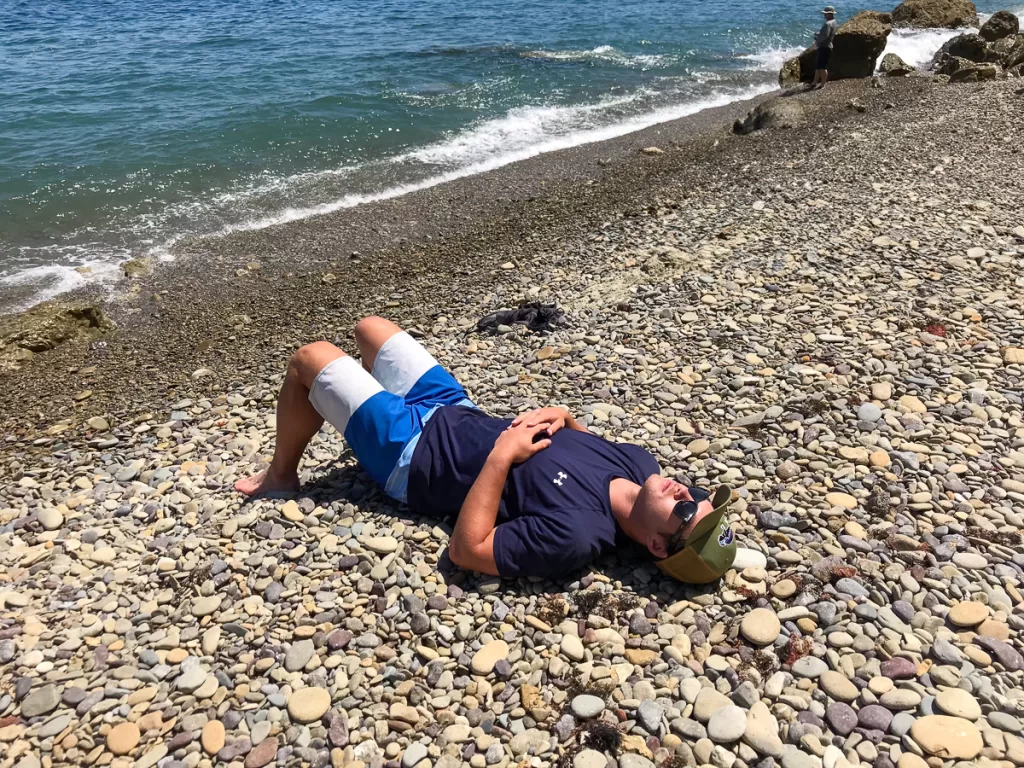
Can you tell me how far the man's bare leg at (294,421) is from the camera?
4859mm

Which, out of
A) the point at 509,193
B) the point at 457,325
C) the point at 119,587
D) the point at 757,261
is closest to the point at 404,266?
the point at 457,325

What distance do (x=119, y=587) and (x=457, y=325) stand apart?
14.6ft

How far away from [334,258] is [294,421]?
673 centimetres

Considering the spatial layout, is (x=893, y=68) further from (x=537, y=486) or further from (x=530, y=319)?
(x=537, y=486)

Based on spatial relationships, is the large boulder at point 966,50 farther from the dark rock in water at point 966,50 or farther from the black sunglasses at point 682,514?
the black sunglasses at point 682,514

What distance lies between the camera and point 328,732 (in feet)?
11.7

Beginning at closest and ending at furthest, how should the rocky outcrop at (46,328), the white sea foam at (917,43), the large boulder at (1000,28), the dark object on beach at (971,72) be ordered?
the rocky outcrop at (46,328), the dark object on beach at (971,72), the large boulder at (1000,28), the white sea foam at (917,43)

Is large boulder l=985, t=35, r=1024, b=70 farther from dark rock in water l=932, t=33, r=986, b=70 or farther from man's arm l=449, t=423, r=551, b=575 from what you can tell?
man's arm l=449, t=423, r=551, b=575

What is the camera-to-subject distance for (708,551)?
13.2 ft

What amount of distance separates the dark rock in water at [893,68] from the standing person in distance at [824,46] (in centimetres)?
171

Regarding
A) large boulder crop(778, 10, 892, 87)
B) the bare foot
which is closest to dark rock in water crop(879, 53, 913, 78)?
large boulder crop(778, 10, 892, 87)

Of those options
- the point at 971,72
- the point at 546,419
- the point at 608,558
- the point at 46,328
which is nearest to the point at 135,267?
the point at 46,328

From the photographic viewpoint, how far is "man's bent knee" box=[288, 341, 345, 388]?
482cm

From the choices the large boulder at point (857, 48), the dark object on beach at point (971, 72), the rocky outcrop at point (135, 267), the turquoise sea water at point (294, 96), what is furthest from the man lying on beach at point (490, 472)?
the large boulder at point (857, 48)
